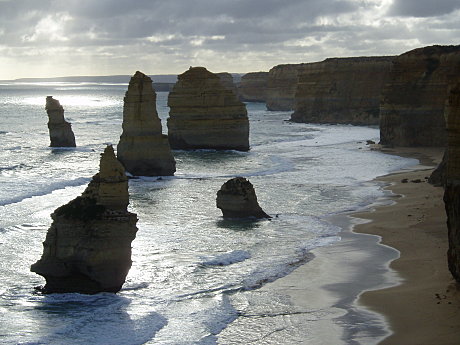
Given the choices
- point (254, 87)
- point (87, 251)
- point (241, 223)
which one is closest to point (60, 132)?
point (241, 223)

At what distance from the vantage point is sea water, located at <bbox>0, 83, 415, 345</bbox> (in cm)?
1568

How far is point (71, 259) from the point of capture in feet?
57.1

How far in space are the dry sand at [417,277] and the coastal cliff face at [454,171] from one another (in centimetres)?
118

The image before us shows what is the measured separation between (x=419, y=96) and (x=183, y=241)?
36.6m

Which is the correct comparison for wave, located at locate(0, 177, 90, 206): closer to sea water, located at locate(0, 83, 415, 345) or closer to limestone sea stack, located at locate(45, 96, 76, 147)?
sea water, located at locate(0, 83, 415, 345)

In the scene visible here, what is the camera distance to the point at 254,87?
169 m

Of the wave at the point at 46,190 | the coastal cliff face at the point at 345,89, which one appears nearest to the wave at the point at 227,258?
the wave at the point at 46,190

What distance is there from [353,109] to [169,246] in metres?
74.4

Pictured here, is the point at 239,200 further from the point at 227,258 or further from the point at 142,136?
the point at 142,136

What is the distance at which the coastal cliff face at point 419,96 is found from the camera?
55469 millimetres

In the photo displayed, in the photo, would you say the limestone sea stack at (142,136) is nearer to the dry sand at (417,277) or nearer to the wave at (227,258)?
the dry sand at (417,277)

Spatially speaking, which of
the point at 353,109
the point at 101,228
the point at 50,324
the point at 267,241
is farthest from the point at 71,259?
the point at 353,109

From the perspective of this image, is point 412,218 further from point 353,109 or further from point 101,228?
point 353,109

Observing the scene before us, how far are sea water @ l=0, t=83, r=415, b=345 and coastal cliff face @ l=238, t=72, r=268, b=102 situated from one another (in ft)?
367
